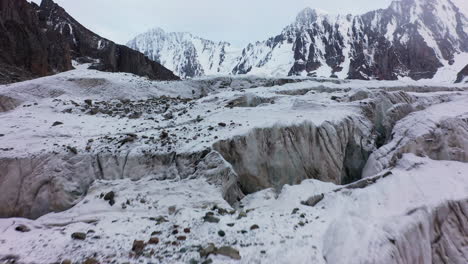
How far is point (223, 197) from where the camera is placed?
9805 millimetres

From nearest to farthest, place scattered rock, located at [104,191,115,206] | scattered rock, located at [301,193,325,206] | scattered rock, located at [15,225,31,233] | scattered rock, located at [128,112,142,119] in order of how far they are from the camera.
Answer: scattered rock, located at [15,225,31,233]
scattered rock, located at [104,191,115,206]
scattered rock, located at [301,193,325,206]
scattered rock, located at [128,112,142,119]

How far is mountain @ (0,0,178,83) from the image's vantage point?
43906mm

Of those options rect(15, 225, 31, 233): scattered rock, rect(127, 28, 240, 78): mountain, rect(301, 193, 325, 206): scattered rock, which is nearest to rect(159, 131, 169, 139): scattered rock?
rect(15, 225, 31, 233): scattered rock

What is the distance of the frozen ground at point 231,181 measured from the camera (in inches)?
253

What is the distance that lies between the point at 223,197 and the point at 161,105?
11.1 meters

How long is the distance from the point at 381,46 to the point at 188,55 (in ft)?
379

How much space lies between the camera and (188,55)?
600 ft

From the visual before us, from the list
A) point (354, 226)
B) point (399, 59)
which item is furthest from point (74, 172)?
point (399, 59)

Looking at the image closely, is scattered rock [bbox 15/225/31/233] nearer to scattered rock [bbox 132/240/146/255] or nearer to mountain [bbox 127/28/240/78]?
scattered rock [bbox 132/240/146/255]

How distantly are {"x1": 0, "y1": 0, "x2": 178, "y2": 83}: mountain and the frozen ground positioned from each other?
2564 centimetres

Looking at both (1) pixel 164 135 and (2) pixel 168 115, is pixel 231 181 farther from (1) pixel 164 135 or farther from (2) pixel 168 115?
(2) pixel 168 115

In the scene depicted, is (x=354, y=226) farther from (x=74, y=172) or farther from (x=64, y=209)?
(x=74, y=172)

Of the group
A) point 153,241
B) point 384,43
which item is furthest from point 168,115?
point 384,43

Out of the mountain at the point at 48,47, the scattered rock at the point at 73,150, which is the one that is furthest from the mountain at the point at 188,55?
the scattered rock at the point at 73,150
